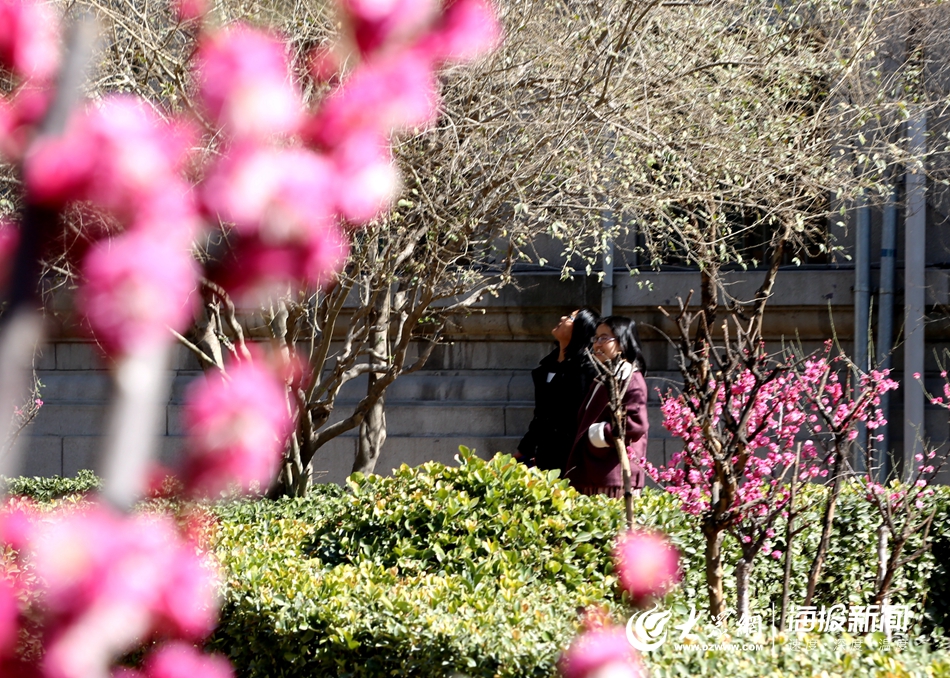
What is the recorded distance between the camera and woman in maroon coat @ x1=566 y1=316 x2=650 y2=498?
5.93 meters

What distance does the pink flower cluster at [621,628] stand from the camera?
66.0 inches

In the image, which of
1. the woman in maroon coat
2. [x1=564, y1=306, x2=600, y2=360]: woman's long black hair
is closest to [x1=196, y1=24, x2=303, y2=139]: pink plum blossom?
the woman in maroon coat

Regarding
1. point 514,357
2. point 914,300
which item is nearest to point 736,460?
point 914,300

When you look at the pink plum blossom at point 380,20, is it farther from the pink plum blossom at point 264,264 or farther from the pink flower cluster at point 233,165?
the pink plum blossom at point 264,264

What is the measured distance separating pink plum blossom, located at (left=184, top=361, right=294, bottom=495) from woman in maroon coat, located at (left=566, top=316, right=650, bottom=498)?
4.91 metres

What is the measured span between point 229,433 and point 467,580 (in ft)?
10.7

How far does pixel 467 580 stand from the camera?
13.8ft

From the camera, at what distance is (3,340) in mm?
1017

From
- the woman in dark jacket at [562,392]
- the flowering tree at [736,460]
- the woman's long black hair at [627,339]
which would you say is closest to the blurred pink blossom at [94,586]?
the flowering tree at [736,460]

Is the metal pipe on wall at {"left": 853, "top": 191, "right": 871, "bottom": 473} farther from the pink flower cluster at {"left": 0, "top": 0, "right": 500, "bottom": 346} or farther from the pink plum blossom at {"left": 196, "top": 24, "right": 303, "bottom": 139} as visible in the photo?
the pink plum blossom at {"left": 196, "top": 24, "right": 303, "bottom": 139}

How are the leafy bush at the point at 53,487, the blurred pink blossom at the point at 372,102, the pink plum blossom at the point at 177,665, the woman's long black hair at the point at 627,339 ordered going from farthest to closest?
1. the leafy bush at the point at 53,487
2. the woman's long black hair at the point at 627,339
3. the pink plum blossom at the point at 177,665
4. the blurred pink blossom at the point at 372,102

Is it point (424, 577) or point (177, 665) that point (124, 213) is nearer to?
point (177, 665)

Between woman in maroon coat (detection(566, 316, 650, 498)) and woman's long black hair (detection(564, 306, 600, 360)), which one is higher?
woman's long black hair (detection(564, 306, 600, 360))

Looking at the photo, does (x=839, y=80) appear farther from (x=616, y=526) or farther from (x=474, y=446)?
(x=474, y=446)
